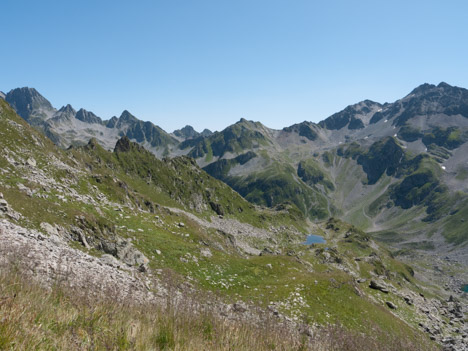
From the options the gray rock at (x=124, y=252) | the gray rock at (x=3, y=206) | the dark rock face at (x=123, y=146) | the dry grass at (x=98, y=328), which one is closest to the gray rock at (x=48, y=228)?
the gray rock at (x=3, y=206)

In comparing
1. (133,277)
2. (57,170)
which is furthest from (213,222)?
(133,277)

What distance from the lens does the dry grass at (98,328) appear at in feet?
14.8

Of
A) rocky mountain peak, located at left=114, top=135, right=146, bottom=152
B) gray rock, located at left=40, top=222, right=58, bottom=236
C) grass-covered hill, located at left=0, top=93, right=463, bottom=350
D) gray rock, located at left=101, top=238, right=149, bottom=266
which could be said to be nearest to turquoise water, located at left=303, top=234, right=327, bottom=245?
grass-covered hill, located at left=0, top=93, right=463, bottom=350

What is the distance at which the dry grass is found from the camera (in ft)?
14.8

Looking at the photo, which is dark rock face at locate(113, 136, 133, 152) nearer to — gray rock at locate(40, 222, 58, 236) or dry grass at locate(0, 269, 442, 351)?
gray rock at locate(40, 222, 58, 236)

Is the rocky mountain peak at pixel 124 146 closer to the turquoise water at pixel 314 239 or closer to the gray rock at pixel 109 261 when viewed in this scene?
the turquoise water at pixel 314 239

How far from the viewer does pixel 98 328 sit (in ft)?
18.7

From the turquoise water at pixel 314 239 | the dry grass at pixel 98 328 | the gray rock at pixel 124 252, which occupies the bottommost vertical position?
the turquoise water at pixel 314 239

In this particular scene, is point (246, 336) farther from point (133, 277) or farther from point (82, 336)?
point (133, 277)

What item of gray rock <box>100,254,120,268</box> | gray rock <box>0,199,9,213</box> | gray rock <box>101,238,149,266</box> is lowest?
gray rock <box>101,238,149,266</box>

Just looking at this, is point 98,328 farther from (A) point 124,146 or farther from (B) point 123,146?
(A) point 124,146

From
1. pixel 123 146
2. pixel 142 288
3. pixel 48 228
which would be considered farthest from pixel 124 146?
pixel 142 288

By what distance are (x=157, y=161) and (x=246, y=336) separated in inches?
6056

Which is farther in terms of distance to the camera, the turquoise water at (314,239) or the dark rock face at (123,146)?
the turquoise water at (314,239)
